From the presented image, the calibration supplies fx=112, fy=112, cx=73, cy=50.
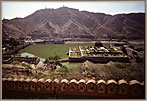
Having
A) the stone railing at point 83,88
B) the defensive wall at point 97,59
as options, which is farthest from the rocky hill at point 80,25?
the stone railing at point 83,88

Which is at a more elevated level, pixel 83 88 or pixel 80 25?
pixel 80 25

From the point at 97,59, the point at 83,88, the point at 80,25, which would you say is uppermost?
the point at 80,25

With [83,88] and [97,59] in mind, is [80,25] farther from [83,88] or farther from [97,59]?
[83,88]

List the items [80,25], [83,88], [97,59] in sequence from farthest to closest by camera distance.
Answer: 1. [80,25]
2. [97,59]
3. [83,88]

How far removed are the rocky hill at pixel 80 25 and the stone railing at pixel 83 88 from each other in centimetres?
214

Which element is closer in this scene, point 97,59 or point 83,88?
point 83,88

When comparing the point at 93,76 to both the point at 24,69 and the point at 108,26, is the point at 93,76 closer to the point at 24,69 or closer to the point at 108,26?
the point at 24,69

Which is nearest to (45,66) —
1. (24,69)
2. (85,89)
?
(24,69)

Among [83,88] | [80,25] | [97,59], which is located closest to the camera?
[83,88]

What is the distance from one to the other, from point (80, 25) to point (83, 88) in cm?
539

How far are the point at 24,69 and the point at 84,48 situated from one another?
118 inches

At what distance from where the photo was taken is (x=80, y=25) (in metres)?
7.64

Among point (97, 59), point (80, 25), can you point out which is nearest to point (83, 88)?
point (97, 59)

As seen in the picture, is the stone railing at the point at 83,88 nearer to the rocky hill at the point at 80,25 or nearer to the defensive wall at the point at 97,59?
the rocky hill at the point at 80,25
